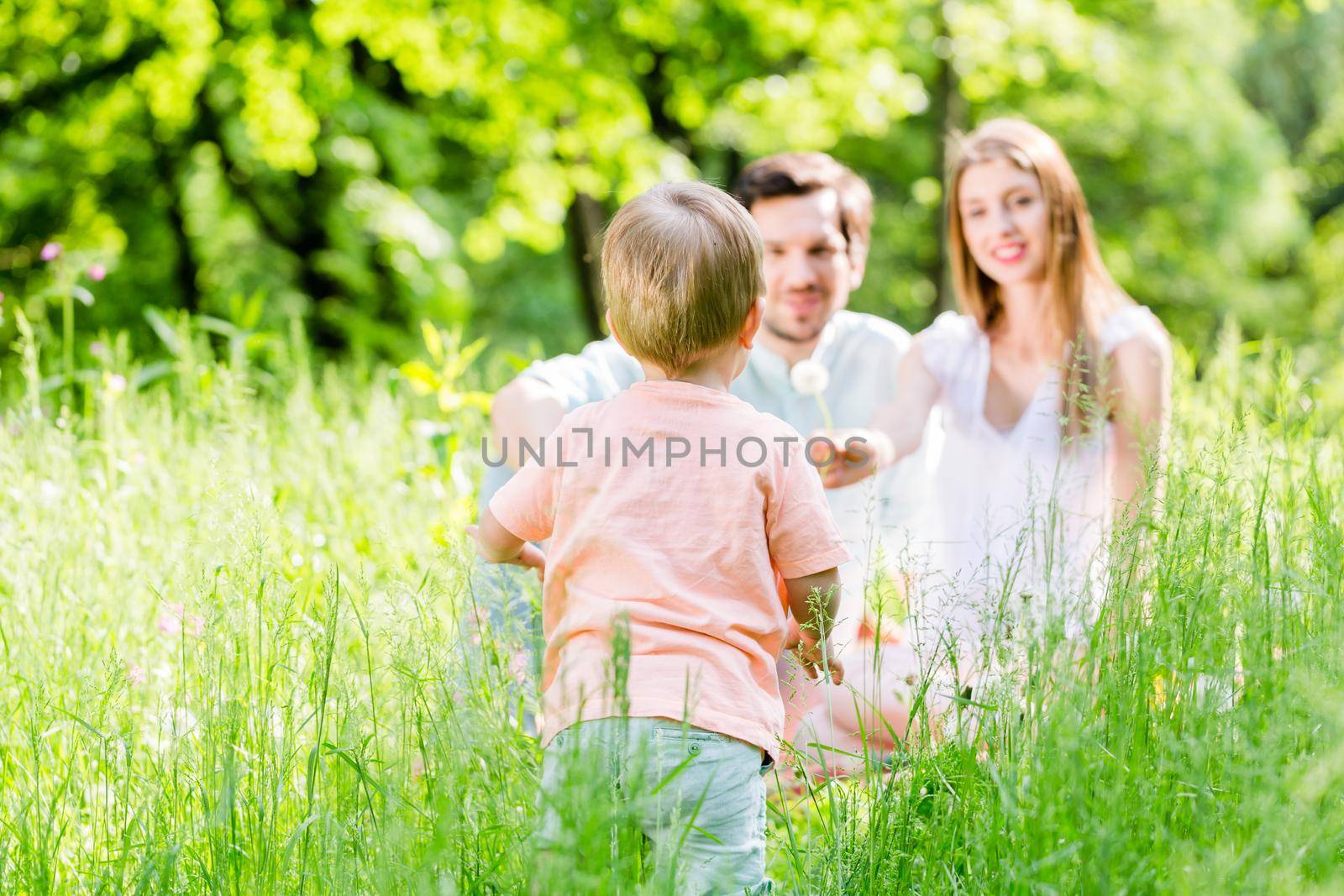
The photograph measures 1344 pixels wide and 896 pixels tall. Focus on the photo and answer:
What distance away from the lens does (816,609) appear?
175 cm

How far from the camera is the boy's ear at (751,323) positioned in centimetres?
186

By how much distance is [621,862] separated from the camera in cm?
134

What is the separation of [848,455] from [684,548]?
0.86 meters

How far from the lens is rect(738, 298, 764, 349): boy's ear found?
1.86 meters

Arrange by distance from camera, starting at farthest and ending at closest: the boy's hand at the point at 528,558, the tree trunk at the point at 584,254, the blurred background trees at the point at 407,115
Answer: the tree trunk at the point at 584,254
the blurred background trees at the point at 407,115
the boy's hand at the point at 528,558

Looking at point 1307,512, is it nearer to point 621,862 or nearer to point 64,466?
point 621,862

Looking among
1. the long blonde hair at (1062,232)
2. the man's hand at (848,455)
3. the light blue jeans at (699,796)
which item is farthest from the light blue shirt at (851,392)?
the light blue jeans at (699,796)

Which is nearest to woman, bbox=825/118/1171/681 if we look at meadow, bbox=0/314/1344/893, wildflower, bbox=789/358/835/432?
wildflower, bbox=789/358/835/432

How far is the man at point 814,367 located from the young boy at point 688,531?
3.48 feet

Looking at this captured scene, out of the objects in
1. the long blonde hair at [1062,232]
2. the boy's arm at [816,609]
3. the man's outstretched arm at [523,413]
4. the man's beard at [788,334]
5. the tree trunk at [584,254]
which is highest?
the tree trunk at [584,254]

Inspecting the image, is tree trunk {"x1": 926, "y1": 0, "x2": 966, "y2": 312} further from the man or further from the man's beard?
the man's beard

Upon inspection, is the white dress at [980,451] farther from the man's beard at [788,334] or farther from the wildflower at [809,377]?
the wildflower at [809,377]

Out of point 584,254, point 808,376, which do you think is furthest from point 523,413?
point 584,254

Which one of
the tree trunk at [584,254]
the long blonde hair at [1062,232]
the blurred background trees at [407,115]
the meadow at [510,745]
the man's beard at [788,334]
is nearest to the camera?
the meadow at [510,745]
